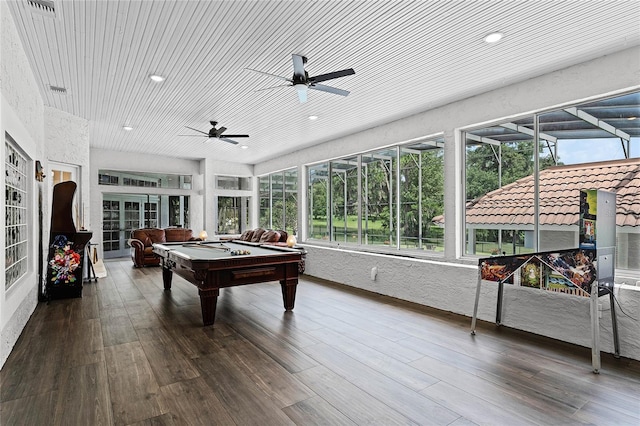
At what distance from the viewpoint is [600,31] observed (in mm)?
2967

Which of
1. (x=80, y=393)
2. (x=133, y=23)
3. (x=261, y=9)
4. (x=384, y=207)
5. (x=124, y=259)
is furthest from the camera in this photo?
(x=124, y=259)

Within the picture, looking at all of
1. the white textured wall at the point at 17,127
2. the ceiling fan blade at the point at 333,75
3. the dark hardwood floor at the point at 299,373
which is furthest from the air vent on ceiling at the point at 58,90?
the ceiling fan blade at the point at 333,75

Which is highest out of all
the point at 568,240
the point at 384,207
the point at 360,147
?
the point at 360,147

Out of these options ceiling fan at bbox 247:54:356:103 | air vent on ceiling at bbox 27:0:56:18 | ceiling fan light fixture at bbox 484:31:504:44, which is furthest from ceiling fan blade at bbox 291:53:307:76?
air vent on ceiling at bbox 27:0:56:18

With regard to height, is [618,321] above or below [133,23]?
below

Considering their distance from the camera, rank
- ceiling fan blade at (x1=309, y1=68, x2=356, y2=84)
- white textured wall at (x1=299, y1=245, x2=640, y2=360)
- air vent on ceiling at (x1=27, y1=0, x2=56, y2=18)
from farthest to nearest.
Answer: ceiling fan blade at (x1=309, y1=68, x2=356, y2=84) < white textured wall at (x1=299, y1=245, x2=640, y2=360) < air vent on ceiling at (x1=27, y1=0, x2=56, y2=18)

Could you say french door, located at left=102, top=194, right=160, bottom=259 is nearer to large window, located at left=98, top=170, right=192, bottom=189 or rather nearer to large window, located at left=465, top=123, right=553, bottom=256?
large window, located at left=98, top=170, right=192, bottom=189

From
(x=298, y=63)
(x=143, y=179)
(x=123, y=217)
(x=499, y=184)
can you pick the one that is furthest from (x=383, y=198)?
(x=123, y=217)

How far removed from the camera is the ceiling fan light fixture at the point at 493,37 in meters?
3.03

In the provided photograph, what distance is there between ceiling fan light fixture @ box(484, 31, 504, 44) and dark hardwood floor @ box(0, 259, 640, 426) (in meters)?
2.83


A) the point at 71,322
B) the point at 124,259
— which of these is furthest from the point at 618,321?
the point at 124,259

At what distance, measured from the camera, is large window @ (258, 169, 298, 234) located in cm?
888

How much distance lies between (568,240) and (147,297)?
5.63 m

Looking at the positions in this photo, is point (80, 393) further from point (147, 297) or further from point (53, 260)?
point (53, 260)
